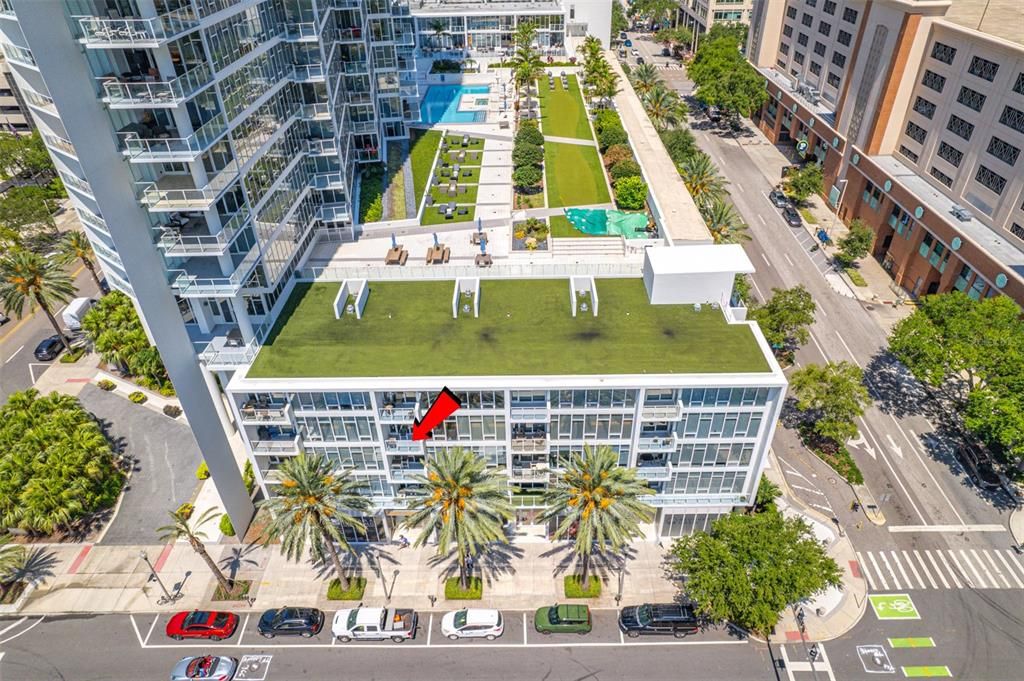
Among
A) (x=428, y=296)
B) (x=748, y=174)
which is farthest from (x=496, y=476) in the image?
(x=748, y=174)

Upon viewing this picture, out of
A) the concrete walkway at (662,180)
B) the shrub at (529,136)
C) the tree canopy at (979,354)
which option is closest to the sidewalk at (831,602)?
the tree canopy at (979,354)

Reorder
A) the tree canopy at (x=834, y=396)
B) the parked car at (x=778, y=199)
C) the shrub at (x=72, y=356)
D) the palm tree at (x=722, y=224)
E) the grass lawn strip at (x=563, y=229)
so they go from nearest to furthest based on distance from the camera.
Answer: the tree canopy at (x=834, y=396) < the palm tree at (x=722, y=224) < the shrub at (x=72, y=356) < the grass lawn strip at (x=563, y=229) < the parked car at (x=778, y=199)

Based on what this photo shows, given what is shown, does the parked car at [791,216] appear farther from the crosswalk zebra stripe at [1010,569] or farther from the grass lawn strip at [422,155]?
the crosswalk zebra stripe at [1010,569]

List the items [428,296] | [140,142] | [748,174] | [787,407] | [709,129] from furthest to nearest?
[709,129] → [748,174] → [787,407] → [428,296] → [140,142]

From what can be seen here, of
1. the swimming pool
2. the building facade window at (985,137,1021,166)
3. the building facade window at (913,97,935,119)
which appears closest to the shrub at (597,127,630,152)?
the swimming pool

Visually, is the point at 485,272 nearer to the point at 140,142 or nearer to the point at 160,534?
the point at 140,142

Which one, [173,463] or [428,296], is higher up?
[428,296]

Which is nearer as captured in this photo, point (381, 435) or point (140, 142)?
point (140, 142)

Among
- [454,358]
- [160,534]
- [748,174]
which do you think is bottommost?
[160,534]
